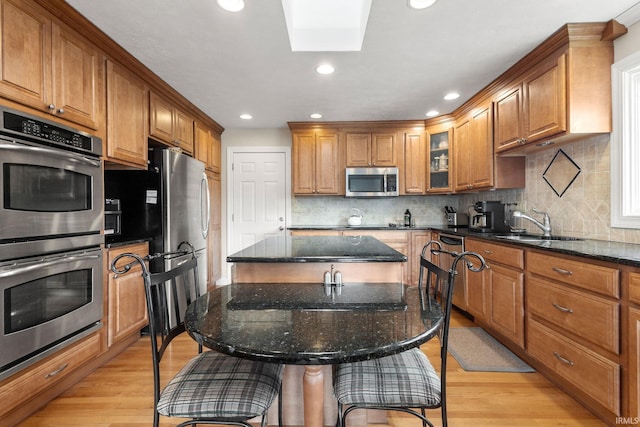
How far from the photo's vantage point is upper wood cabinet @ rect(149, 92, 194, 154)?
2.81 meters

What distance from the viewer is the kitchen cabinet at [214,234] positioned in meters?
4.11

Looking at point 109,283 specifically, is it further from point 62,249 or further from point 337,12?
point 337,12

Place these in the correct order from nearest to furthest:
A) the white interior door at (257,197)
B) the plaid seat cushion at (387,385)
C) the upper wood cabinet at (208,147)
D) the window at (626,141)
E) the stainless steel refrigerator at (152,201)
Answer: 1. the plaid seat cushion at (387,385)
2. the window at (626,141)
3. the stainless steel refrigerator at (152,201)
4. the upper wood cabinet at (208,147)
5. the white interior door at (257,197)

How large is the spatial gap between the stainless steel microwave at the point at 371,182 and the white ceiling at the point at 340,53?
95cm

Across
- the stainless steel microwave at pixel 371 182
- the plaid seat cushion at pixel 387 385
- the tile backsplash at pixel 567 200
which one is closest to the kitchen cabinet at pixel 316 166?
the stainless steel microwave at pixel 371 182

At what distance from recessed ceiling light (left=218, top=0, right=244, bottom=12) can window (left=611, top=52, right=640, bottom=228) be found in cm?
247

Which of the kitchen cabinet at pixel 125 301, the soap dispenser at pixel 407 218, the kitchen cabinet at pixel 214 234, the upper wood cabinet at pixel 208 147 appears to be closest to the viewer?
the kitchen cabinet at pixel 125 301

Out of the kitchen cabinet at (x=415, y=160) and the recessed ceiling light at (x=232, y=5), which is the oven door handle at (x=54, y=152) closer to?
the recessed ceiling light at (x=232, y=5)

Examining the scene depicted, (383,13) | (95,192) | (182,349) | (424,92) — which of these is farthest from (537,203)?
(95,192)

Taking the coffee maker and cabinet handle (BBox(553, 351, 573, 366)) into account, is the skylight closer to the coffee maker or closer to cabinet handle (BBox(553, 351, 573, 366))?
the coffee maker

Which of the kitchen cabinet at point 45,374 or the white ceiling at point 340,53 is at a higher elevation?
the white ceiling at point 340,53

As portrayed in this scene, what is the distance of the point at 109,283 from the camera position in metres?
2.17

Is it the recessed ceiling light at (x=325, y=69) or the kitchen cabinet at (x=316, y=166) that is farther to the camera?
the kitchen cabinet at (x=316, y=166)

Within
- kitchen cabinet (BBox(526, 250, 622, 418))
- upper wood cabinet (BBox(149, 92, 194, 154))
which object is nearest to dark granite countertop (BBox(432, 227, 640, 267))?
kitchen cabinet (BBox(526, 250, 622, 418))
